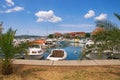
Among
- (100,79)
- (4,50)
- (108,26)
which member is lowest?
(100,79)

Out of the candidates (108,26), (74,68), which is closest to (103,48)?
(108,26)

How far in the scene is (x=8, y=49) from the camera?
35.1 ft

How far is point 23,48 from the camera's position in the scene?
11.2 m

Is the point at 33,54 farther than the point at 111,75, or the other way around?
the point at 33,54

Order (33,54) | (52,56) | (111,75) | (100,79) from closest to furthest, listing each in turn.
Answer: (100,79) < (111,75) < (52,56) < (33,54)

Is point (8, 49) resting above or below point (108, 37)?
below

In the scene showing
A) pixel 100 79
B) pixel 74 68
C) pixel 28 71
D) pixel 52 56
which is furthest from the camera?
pixel 52 56

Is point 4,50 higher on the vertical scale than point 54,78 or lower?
higher

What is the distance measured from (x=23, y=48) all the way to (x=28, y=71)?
1.20 metres

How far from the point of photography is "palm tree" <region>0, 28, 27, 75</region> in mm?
10672

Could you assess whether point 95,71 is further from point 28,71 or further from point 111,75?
point 28,71

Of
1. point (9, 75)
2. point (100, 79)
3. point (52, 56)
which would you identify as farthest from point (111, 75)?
point (52, 56)

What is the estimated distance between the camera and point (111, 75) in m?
10.7

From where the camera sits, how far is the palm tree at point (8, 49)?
10.7 metres
